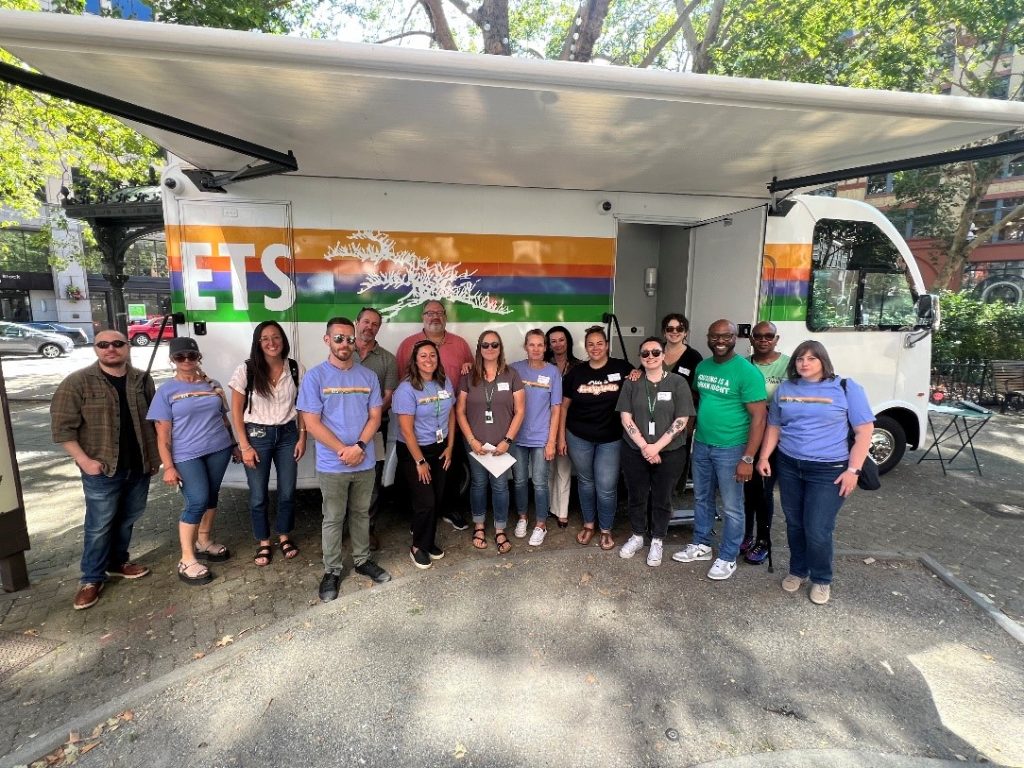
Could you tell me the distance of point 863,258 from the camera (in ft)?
16.2

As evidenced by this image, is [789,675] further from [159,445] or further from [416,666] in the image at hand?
[159,445]

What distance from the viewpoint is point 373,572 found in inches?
137

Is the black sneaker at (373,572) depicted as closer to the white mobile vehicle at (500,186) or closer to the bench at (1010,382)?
the white mobile vehicle at (500,186)

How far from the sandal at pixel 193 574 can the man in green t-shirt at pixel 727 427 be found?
335cm

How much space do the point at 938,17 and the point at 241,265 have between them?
13.4 metres

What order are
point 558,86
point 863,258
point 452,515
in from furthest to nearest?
point 863,258 → point 452,515 → point 558,86

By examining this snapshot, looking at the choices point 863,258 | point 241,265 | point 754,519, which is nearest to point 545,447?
point 754,519

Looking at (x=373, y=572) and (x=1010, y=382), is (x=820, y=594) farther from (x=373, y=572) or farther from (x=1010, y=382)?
(x=1010, y=382)

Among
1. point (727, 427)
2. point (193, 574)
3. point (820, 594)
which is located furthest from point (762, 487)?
point (193, 574)

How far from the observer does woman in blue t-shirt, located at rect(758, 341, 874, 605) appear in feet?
9.74

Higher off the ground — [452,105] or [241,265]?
[452,105]

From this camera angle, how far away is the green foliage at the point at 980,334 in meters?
10.7

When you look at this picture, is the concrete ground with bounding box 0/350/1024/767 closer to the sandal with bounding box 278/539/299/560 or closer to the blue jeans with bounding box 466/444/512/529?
the sandal with bounding box 278/539/299/560

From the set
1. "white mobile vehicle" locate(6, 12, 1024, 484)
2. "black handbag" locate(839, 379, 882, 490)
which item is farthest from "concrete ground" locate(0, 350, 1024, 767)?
"white mobile vehicle" locate(6, 12, 1024, 484)
